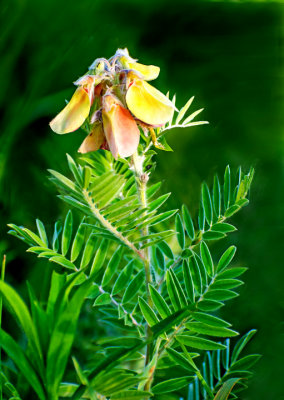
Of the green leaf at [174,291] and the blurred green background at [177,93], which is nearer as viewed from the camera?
the green leaf at [174,291]

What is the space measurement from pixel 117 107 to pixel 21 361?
0.46 feet

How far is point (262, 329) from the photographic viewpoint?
0.46 metres

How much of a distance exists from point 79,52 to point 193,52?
0.19 metres

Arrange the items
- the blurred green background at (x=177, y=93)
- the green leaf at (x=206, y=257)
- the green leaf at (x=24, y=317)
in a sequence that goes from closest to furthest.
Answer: the green leaf at (x=24, y=317) < the green leaf at (x=206, y=257) < the blurred green background at (x=177, y=93)

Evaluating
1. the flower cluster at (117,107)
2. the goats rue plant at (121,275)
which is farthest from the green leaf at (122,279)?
the flower cluster at (117,107)

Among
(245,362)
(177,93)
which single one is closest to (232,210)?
(245,362)

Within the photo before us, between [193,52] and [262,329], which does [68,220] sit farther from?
[193,52]

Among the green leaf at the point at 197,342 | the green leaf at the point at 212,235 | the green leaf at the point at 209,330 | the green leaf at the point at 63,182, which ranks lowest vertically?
the green leaf at the point at 197,342

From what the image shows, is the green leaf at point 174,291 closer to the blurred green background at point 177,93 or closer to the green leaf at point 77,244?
the green leaf at point 77,244

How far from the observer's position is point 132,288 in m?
0.32

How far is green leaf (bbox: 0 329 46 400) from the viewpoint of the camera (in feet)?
0.68

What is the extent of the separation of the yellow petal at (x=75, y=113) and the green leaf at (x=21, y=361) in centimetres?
12

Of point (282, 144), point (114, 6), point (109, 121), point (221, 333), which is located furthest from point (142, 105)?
point (114, 6)

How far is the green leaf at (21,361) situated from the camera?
8.2 inches
